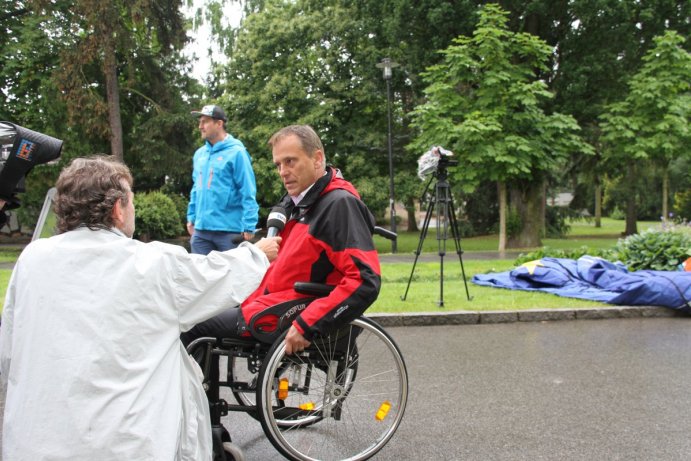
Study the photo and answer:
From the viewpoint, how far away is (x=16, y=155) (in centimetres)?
246

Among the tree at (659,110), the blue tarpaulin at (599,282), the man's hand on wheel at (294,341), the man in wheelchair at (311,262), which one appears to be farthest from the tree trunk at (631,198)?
the man's hand on wheel at (294,341)

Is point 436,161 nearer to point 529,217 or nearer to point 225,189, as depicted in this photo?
point 225,189

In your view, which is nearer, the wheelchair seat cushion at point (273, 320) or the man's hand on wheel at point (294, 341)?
the man's hand on wheel at point (294, 341)

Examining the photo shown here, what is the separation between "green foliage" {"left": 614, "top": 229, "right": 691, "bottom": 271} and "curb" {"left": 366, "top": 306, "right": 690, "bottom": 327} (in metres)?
1.71

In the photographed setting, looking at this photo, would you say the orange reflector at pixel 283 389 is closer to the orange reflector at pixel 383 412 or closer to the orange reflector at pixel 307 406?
the orange reflector at pixel 307 406

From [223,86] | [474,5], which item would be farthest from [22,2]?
[474,5]

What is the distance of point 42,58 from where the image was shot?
20891 mm

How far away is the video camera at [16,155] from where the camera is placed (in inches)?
96.3

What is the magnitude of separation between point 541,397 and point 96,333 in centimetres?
332

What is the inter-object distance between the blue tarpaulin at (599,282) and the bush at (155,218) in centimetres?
1139

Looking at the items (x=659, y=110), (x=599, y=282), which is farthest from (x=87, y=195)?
(x=659, y=110)

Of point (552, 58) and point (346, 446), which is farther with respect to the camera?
point (552, 58)

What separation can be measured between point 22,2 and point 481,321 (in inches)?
843

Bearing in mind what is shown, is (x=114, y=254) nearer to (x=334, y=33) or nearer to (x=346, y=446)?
(x=346, y=446)
